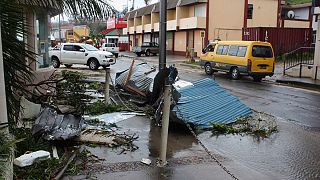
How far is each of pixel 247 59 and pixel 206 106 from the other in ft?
35.5

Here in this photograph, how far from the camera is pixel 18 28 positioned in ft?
12.9

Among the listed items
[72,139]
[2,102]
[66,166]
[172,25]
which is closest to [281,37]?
[172,25]

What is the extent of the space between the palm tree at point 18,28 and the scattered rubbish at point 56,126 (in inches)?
61.7

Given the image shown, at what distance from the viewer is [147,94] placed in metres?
10.6

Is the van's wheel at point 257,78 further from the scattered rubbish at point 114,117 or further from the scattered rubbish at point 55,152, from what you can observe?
the scattered rubbish at point 55,152

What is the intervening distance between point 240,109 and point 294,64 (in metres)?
15.2

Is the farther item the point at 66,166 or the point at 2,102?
the point at 66,166

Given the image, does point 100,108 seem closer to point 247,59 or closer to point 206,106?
point 206,106

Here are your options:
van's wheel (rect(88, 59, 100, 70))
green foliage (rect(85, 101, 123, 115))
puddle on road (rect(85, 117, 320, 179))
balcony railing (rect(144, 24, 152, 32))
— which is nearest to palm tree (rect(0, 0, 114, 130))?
puddle on road (rect(85, 117, 320, 179))

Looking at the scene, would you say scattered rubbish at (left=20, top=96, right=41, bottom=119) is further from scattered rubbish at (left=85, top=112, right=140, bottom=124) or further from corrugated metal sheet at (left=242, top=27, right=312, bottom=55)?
corrugated metal sheet at (left=242, top=27, right=312, bottom=55)

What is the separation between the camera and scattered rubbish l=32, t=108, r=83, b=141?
617 centimetres

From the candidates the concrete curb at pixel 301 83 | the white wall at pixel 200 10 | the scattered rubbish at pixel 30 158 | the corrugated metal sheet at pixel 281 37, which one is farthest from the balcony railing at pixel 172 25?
the scattered rubbish at pixel 30 158

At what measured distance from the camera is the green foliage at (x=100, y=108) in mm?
9244

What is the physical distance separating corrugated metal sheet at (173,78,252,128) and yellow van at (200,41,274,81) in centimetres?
949
